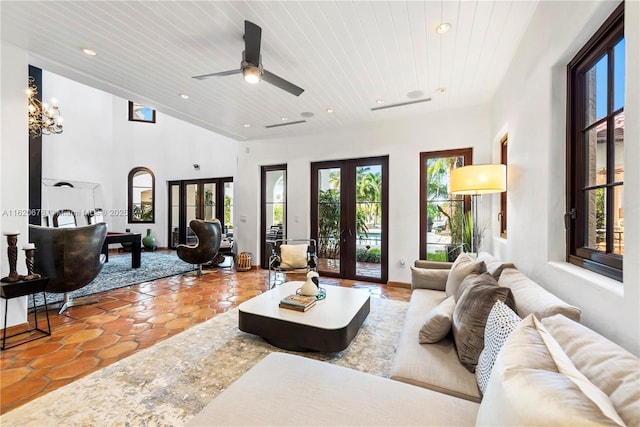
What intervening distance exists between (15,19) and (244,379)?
3461mm

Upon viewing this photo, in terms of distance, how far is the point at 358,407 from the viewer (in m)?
1.08

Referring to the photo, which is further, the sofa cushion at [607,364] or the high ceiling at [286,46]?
the high ceiling at [286,46]

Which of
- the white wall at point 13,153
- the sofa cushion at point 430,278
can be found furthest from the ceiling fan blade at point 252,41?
the sofa cushion at point 430,278

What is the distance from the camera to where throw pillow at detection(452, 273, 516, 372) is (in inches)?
55.9

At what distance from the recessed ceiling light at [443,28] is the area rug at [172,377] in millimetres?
2914

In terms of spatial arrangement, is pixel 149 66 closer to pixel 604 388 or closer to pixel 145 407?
pixel 145 407

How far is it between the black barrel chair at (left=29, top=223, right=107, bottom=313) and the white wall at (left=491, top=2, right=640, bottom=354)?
4.69 metres

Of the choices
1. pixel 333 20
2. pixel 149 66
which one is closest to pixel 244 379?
pixel 333 20

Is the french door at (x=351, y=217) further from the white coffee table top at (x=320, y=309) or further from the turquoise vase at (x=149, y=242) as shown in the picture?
the turquoise vase at (x=149, y=242)

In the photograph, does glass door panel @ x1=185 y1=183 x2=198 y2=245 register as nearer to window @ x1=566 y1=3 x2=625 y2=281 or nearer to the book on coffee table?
the book on coffee table

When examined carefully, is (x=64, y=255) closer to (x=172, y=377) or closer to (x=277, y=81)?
(x=172, y=377)

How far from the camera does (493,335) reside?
124 cm

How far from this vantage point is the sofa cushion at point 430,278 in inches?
116

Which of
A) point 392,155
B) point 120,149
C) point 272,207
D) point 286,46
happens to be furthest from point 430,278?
point 120,149
